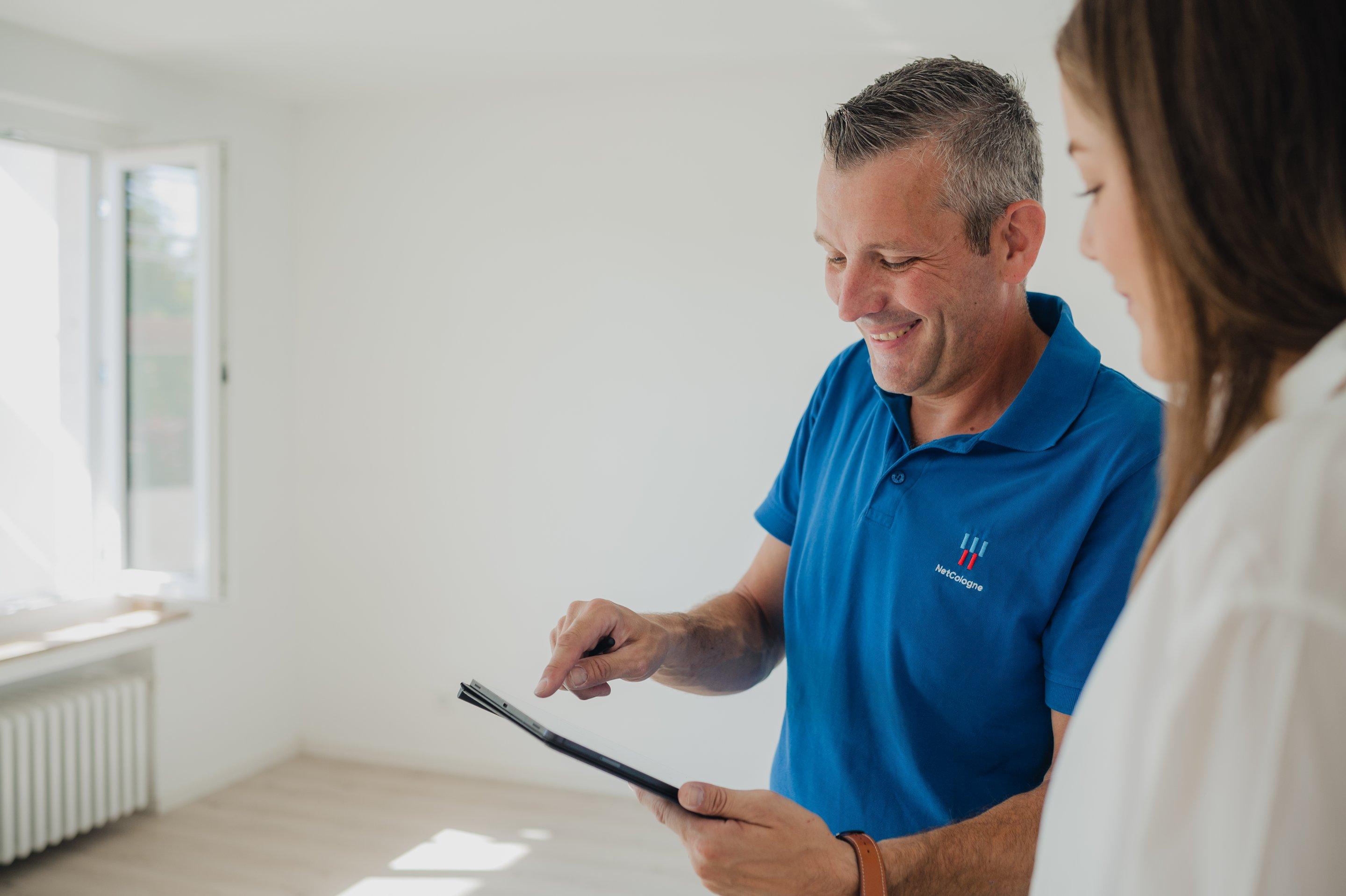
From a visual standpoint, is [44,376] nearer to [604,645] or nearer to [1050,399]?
[604,645]

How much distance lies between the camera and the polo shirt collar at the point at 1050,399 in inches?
46.2

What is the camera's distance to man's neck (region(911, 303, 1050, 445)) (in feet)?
4.31

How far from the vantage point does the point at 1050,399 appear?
3.92ft

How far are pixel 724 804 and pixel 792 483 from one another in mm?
712

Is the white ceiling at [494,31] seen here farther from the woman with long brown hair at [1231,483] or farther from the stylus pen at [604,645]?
the woman with long brown hair at [1231,483]

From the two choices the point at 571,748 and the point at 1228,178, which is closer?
the point at 1228,178

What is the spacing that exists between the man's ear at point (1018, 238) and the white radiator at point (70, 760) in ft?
11.6

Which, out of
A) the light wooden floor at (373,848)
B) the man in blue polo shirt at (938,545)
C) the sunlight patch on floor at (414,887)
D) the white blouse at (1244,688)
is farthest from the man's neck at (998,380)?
the sunlight patch on floor at (414,887)

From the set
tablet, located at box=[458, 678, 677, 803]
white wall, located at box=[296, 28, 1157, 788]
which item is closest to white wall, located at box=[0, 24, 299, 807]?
white wall, located at box=[296, 28, 1157, 788]

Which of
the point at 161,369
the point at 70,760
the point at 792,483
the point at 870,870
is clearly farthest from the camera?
the point at 161,369

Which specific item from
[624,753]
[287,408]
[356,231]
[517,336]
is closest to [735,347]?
[517,336]

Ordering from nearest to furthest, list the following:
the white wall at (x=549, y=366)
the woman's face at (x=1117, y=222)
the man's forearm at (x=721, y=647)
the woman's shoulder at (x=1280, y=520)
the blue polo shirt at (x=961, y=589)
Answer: the woman's shoulder at (x=1280, y=520) < the woman's face at (x=1117, y=222) < the blue polo shirt at (x=961, y=589) < the man's forearm at (x=721, y=647) < the white wall at (x=549, y=366)

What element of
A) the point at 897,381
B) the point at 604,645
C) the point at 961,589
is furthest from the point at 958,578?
the point at 604,645

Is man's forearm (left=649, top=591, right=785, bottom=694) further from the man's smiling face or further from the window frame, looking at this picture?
the window frame
